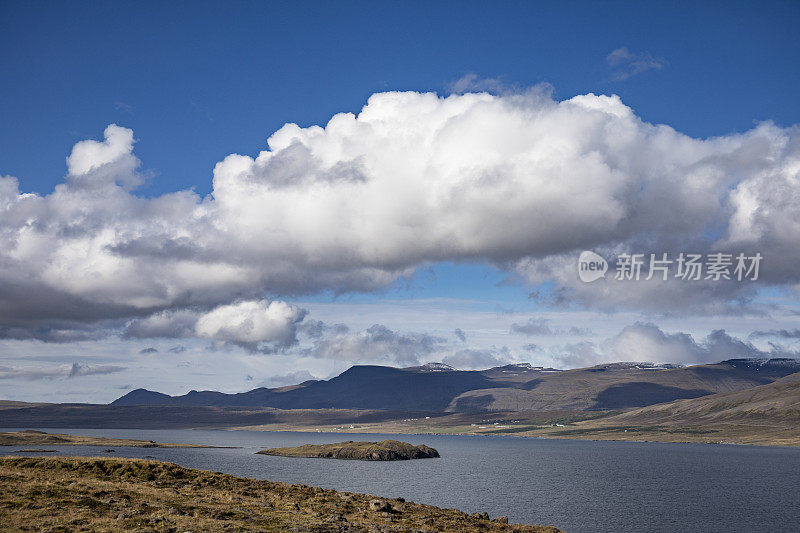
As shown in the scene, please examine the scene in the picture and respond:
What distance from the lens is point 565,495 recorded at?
164250 mm

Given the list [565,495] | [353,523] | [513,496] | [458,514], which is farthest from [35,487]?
[565,495]

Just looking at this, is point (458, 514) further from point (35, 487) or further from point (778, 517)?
point (778, 517)

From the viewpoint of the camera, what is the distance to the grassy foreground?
71688 mm

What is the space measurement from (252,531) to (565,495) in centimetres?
11404

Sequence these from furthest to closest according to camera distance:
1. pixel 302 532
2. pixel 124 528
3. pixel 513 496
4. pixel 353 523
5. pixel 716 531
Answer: pixel 513 496 < pixel 716 531 < pixel 353 523 < pixel 302 532 < pixel 124 528

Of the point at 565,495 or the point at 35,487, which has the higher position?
the point at 35,487

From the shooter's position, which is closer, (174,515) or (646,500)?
(174,515)

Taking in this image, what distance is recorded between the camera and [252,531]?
71.9 meters

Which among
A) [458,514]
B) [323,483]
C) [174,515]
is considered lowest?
[323,483]

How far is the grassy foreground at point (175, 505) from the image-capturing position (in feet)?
235

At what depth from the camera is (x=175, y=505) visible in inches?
3342

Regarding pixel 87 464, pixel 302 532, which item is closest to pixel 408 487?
pixel 87 464

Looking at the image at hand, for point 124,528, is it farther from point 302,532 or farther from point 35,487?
point 35,487

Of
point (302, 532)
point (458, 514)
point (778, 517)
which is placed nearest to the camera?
point (302, 532)
